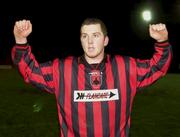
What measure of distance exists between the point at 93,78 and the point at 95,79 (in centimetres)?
2

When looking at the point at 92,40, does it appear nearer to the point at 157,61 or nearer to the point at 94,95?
the point at 94,95

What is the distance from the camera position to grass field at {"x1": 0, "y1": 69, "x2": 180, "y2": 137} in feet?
22.0

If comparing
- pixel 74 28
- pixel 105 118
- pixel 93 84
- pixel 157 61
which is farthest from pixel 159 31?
pixel 74 28

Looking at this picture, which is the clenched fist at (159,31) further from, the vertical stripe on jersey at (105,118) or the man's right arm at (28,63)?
the man's right arm at (28,63)

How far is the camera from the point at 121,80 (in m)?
2.89

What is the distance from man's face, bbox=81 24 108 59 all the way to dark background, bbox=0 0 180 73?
22.3 m

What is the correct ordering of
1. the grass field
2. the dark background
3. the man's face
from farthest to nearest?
the dark background
the grass field
the man's face

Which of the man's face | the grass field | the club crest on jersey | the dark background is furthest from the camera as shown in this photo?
the dark background

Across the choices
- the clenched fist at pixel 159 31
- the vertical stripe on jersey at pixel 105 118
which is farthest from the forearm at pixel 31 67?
the clenched fist at pixel 159 31

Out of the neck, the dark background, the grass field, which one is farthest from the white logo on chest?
the dark background

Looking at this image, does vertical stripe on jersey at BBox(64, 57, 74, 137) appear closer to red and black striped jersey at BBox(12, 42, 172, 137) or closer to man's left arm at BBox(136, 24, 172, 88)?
red and black striped jersey at BBox(12, 42, 172, 137)

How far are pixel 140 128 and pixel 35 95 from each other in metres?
4.68

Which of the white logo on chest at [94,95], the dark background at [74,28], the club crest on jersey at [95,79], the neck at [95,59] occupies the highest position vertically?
the neck at [95,59]

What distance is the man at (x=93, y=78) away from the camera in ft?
9.26
